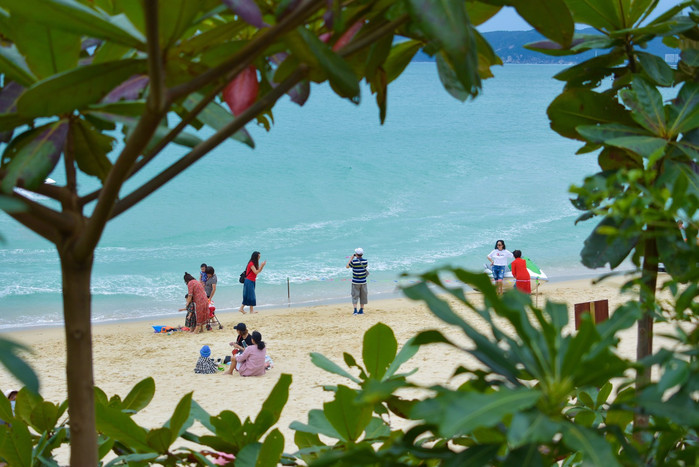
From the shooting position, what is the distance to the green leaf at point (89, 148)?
1126 mm

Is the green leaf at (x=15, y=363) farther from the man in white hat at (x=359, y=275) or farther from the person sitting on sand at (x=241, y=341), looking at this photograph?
the man in white hat at (x=359, y=275)

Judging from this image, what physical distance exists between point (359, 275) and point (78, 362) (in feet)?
43.7

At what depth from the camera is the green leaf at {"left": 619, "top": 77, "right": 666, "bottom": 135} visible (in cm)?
132

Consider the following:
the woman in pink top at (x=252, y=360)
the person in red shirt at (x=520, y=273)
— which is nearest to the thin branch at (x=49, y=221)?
the woman in pink top at (x=252, y=360)

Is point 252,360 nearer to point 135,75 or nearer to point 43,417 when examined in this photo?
point 43,417

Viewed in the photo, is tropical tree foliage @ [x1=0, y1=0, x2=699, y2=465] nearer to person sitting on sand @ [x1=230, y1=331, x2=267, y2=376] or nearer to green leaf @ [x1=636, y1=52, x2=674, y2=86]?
green leaf @ [x1=636, y1=52, x2=674, y2=86]

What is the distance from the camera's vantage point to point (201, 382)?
1034 cm

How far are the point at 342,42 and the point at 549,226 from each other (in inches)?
1161

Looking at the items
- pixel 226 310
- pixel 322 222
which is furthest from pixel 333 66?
pixel 322 222

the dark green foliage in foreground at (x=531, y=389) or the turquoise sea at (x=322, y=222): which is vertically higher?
the turquoise sea at (x=322, y=222)

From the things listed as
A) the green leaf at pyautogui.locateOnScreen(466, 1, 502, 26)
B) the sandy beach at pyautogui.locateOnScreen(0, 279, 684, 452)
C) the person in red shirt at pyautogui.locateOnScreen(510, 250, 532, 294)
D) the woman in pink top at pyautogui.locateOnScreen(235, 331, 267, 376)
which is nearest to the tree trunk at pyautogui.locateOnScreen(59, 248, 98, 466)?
the green leaf at pyautogui.locateOnScreen(466, 1, 502, 26)

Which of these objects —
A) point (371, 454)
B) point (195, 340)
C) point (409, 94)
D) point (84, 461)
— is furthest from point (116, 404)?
point (409, 94)

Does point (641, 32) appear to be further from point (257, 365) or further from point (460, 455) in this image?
point (257, 365)

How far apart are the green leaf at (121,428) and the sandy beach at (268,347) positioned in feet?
20.7
